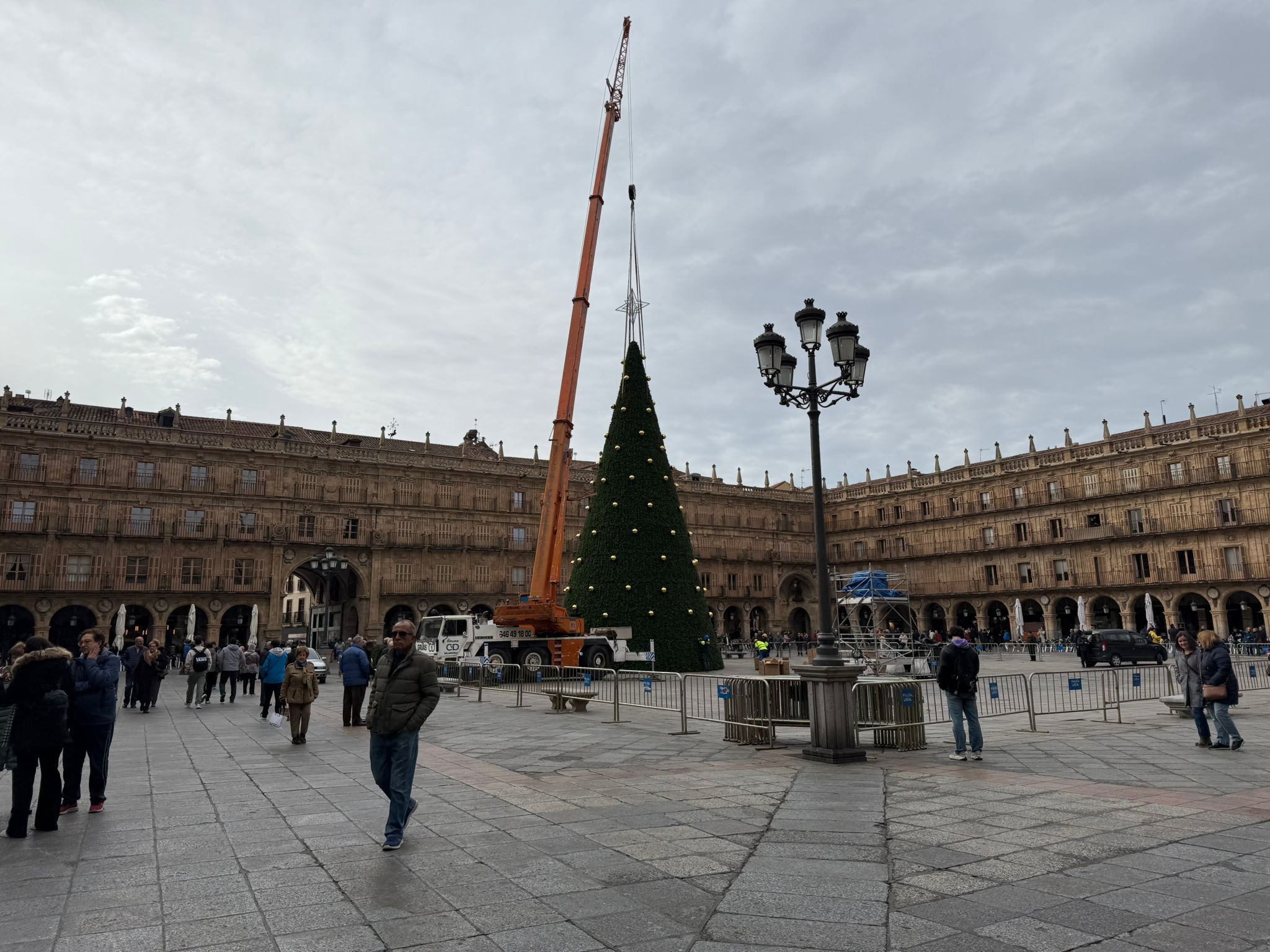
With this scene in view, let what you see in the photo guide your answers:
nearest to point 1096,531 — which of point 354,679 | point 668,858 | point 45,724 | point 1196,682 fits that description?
point 1196,682

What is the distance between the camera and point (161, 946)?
3615 mm

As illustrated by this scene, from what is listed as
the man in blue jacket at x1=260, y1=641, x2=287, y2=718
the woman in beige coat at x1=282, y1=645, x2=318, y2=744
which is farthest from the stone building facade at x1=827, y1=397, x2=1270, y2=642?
the woman in beige coat at x1=282, y1=645, x2=318, y2=744

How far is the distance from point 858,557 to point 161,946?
5471cm

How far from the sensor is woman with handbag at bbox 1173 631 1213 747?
30.3 ft

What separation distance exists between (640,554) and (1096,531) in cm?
3108

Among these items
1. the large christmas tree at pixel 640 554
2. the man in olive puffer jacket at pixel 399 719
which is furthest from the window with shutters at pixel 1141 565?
the man in olive puffer jacket at pixel 399 719

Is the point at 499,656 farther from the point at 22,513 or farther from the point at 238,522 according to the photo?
the point at 22,513

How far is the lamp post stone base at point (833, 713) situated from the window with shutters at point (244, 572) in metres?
35.7

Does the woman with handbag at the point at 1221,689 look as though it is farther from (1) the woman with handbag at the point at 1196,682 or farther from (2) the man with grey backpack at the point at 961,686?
(2) the man with grey backpack at the point at 961,686

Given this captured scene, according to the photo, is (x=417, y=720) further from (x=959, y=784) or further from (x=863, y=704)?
(x=863, y=704)

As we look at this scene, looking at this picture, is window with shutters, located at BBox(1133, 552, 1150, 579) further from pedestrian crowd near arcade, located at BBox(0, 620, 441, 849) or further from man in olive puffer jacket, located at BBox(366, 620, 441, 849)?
man in olive puffer jacket, located at BBox(366, 620, 441, 849)

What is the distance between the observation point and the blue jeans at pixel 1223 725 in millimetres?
8992

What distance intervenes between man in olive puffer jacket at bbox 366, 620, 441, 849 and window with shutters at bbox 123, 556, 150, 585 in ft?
121

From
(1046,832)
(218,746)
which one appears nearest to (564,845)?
(1046,832)
